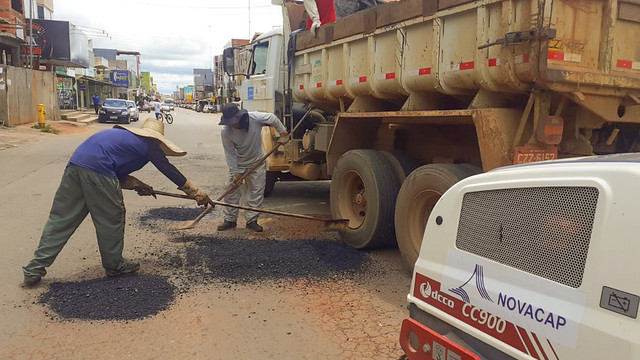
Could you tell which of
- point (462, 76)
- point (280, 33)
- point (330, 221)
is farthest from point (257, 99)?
point (462, 76)

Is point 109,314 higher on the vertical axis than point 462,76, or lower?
lower

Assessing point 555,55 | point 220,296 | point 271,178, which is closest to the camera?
point 555,55

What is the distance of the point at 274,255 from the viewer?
5.14 metres

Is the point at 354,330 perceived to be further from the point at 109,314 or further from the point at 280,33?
the point at 280,33

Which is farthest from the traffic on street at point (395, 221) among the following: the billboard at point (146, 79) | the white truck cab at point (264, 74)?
the billboard at point (146, 79)

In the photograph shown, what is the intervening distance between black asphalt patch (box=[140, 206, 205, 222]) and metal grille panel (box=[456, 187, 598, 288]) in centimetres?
553

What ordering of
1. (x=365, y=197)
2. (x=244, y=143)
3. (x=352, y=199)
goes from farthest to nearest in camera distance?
(x=244, y=143) → (x=352, y=199) → (x=365, y=197)

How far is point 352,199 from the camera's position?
589cm

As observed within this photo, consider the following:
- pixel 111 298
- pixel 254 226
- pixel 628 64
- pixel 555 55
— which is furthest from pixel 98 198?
pixel 628 64

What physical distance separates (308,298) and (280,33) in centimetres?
501

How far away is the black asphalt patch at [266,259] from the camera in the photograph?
15.4 feet

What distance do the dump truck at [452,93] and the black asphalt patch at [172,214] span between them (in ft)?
6.93

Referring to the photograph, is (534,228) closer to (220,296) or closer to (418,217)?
(418,217)

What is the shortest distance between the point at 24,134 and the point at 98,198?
17.9 metres
